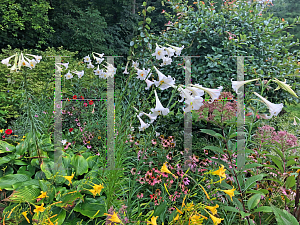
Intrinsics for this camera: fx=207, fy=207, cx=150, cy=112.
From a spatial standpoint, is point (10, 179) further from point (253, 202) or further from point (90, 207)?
point (253, 202)

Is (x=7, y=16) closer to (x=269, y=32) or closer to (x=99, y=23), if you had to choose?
(x=99, y=23)

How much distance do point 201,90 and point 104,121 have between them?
204 cm

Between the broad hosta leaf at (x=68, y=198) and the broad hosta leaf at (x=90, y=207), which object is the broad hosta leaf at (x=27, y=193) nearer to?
the broad hosta leaf at (x=68, y=198)

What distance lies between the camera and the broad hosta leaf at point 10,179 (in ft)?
4.93

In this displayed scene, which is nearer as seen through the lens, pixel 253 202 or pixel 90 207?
pixel 253 202

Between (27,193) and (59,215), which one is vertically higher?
(27,193)

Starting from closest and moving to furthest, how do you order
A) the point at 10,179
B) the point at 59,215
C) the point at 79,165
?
the point at 59,215
the point at 10,179
the point at 79,165

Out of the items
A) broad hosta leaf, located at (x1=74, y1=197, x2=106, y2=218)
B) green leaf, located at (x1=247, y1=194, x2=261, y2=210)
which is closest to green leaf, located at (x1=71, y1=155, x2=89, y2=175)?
broad hosta leaf, located at (x1=74, y1=197, x2=106, y2=218)

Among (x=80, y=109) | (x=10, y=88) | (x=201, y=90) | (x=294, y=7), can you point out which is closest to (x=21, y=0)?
(x=10, y=88)

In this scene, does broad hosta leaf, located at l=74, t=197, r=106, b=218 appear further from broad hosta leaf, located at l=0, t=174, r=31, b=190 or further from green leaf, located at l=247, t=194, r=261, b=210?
green leaf, located at l=247, t=194, r=261, b=210

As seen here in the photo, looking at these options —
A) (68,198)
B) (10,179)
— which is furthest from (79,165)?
(10,179)

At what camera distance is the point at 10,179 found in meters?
1.55

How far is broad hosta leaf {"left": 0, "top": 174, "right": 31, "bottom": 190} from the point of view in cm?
150

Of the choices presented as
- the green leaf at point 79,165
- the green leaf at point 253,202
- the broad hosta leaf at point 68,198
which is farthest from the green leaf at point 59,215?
the green leaf at point 253,202
